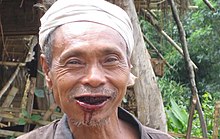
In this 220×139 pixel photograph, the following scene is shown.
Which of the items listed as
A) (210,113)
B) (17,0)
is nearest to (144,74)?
(17,0)

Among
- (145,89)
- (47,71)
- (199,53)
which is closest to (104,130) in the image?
(47,71)

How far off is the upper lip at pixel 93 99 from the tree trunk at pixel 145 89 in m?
1.22

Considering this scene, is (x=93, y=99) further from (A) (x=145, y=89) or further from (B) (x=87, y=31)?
(A) (x=145, y=89)

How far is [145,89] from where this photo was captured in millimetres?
2439

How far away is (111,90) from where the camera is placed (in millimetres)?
1155

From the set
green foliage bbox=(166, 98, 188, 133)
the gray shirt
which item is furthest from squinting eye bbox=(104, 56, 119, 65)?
green foliage bbox=(166, 98, 188, 133)

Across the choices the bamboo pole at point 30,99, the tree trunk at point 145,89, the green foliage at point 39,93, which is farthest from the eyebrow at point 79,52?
the green foliage at point 39,93

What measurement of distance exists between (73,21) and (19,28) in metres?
4.26

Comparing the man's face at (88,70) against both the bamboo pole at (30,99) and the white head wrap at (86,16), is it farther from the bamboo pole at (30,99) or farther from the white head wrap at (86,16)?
the bamboo pole at (30,99)

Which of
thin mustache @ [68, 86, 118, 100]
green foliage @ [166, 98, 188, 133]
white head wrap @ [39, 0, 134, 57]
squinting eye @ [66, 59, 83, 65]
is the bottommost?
green foliage @ [166, 98, 188, 133]

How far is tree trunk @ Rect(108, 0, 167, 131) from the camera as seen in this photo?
2.38m

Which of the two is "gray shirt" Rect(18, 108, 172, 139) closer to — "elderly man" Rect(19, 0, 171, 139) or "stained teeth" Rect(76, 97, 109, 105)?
"elderly man" Rect(19, 0, 171, 139)

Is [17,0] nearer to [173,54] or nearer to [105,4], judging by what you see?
[105,4]

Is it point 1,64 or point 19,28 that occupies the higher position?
Result: point 19,28
